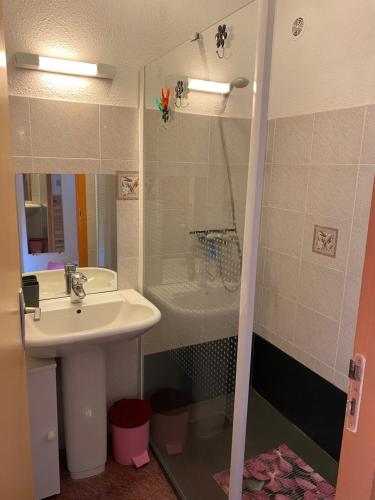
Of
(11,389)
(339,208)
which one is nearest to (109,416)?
(11,389)

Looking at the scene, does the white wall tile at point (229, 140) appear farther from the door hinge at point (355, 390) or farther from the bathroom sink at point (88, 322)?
the bathroom sink at point (88, 322)

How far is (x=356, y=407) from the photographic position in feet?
2.83

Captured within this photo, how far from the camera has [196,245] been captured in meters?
1.68

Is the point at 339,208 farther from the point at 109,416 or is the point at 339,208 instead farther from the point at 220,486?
the point at 109,416

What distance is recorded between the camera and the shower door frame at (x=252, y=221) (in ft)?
3.66

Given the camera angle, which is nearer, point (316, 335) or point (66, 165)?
point (66, 165)

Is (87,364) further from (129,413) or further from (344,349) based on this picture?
(344,349)

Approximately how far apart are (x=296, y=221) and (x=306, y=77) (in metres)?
0.78

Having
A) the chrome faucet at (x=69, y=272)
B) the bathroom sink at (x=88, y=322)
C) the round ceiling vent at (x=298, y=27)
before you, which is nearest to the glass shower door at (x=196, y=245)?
the bathroom sink at (x=88, y=322)

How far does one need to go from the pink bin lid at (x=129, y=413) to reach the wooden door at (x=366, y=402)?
1462 millimetres

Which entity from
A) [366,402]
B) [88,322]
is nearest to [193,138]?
[88,322]

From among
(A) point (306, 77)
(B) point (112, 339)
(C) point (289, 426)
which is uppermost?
(A) point (306, 77)

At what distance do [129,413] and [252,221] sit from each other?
4.99ft

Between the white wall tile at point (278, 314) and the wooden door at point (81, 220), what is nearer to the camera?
the wooden door at point (81, 220)
